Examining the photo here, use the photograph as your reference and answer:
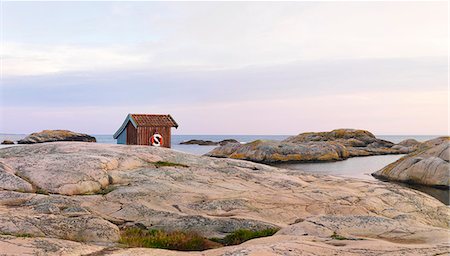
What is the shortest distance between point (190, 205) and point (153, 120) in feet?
54.4

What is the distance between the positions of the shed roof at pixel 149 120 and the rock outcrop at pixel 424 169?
77.8ft

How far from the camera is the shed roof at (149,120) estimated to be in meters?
30.5

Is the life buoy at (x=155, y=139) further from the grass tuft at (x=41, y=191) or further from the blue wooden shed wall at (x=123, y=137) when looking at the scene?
the grass tuft at (x=41, y=191)

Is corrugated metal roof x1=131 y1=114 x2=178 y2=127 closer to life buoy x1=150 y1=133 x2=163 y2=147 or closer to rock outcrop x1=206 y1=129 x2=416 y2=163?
life buoy x1=150 y1=133 x2=163 y2=147

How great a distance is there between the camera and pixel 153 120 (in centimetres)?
3119

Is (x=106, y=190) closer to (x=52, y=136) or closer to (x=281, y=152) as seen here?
(x=281, y=152)

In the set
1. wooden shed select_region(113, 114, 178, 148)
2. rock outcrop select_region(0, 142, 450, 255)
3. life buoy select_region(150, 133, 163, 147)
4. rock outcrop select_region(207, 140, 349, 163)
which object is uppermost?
wooden shed select_region(113, 114, 178, 148)

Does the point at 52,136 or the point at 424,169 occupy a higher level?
the point at 52,136

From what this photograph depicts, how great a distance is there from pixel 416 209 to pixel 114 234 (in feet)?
42.3

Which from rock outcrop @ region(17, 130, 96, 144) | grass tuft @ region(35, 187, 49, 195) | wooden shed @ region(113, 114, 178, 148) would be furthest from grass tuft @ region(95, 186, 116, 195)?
rock outcrop @ region(17, 130, 96, 144)

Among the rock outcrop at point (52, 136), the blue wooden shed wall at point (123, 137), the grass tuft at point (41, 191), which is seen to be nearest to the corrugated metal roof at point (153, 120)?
the blue wooden shed wall at point (123, 137)

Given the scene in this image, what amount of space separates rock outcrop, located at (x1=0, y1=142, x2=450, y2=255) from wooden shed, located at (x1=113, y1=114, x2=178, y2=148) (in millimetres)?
7878

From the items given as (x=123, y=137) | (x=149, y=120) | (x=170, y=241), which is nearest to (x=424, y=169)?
(x=149, y=120)

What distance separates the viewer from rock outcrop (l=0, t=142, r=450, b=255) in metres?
9.57
